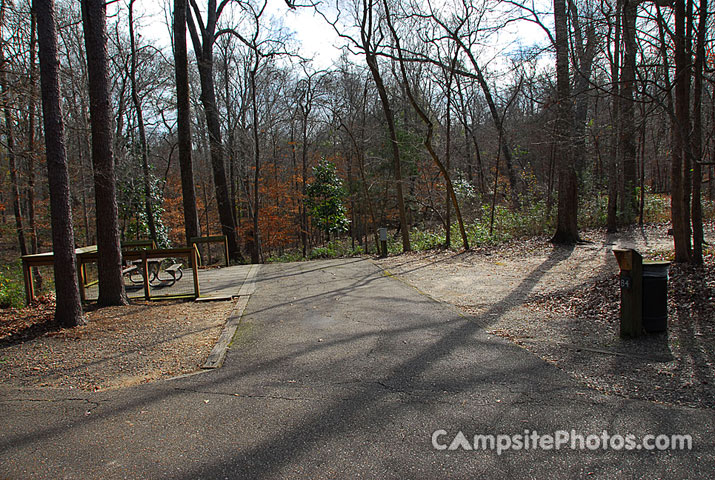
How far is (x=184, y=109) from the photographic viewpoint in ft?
49.8

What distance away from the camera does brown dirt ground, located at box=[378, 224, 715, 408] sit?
391 cm

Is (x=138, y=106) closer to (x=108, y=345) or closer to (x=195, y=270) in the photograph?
(x=195, y=270)

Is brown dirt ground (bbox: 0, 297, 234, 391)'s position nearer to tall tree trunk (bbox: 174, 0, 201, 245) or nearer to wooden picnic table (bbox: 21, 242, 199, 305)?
wooden picnic table (bbox: 21, 242, 199, 305)

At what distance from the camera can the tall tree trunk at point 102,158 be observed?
749 cm

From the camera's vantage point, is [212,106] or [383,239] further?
[212,106]

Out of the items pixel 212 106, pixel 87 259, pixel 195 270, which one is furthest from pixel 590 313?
pixel 212 106

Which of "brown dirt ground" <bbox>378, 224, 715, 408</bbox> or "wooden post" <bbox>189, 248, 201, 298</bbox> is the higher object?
"wooden post" <bbox>189, 248, 201, 298</bbox>

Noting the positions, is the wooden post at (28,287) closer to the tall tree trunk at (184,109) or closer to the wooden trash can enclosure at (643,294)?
the tall tree trunk at (184,109)

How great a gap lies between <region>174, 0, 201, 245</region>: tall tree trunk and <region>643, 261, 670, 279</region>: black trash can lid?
44.6ft

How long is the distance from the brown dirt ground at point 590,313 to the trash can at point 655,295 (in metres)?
0.16

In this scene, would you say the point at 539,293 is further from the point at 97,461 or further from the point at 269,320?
the point at 97,461

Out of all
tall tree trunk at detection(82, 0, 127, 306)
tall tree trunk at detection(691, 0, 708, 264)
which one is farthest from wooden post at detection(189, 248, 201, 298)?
tall tree trunk at detection(691, 0, 708, 264)

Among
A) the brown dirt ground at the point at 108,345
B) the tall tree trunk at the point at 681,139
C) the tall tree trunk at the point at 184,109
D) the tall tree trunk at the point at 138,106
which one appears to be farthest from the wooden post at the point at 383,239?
the tall tree trunk at the point at 138,106
